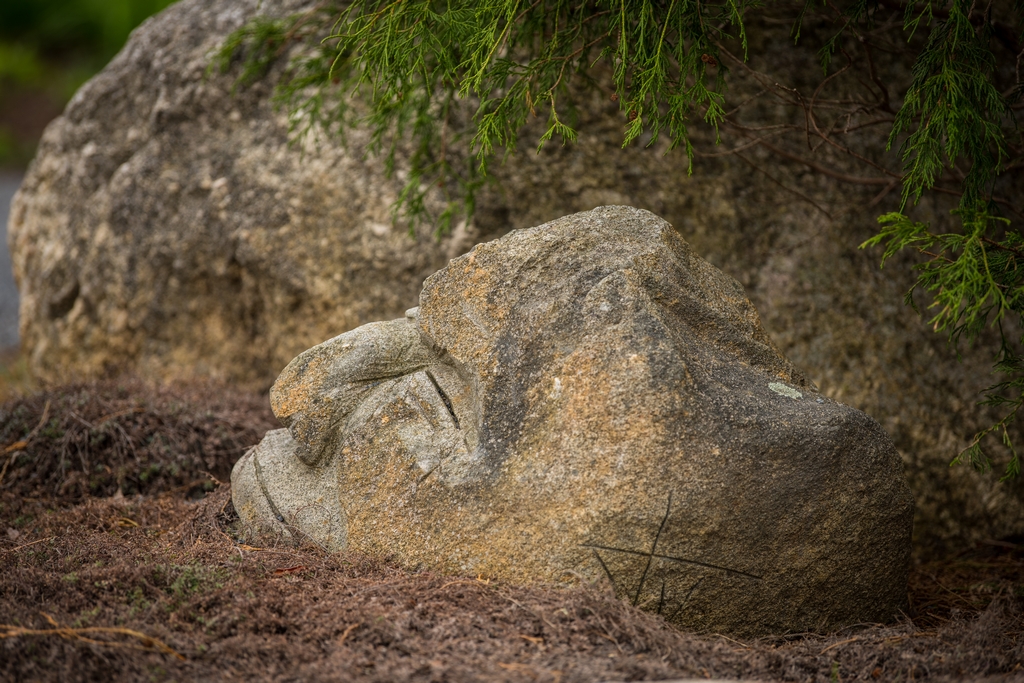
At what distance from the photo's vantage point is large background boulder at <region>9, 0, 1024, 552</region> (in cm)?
482

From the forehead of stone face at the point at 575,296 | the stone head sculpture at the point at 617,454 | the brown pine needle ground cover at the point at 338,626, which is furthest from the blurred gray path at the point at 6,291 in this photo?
the forehead of stone face at the point at 575,296

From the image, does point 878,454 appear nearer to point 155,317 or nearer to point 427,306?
point 427,306

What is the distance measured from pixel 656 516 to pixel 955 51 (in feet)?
7.16

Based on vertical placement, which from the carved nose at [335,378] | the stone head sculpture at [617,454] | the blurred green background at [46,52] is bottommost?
the stone head sculpture at [617,454]

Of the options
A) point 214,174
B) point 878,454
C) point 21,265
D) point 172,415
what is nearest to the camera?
point 878,454

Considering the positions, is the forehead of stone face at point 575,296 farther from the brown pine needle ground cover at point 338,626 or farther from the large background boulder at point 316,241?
the large background boulder at point 316,241

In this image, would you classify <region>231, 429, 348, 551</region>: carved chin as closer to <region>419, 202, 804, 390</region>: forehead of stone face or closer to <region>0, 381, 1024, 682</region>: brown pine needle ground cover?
<region>0, 381, 1024, 682</region>: brown pine needle ground cover

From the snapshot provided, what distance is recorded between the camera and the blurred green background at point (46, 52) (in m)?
15.7

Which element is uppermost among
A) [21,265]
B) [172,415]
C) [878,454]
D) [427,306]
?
[21,265]

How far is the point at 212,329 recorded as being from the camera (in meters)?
5.71

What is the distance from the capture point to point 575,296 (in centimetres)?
305

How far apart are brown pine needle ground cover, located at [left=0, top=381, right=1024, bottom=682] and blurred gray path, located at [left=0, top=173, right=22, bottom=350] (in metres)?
7.22

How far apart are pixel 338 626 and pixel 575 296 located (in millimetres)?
1380

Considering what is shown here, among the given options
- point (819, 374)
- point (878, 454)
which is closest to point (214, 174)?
point (819, 374)
